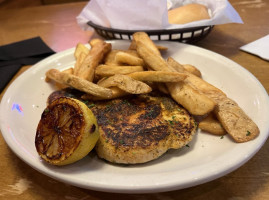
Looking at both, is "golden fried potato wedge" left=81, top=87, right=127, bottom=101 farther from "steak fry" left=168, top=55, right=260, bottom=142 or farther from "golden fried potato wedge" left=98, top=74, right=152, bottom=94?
"steak fry" left=168, top=55, right=260, bottom=142

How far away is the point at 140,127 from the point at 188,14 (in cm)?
137

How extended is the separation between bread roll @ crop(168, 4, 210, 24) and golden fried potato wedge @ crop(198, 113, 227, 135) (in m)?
1.10

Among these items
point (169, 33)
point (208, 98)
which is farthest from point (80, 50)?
point (208, 98)

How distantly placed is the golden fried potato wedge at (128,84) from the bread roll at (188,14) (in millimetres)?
989

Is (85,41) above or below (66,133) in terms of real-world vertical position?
below

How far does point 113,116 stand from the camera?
Answer: 53.7 inches

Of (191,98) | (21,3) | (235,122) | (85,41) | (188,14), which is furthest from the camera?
(21,3)

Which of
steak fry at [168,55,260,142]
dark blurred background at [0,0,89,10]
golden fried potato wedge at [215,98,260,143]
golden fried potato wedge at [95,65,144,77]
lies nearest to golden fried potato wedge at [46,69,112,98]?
golden fried potato wedge at [95,65,144,77]

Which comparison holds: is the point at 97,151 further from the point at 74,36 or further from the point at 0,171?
the point at 74,36

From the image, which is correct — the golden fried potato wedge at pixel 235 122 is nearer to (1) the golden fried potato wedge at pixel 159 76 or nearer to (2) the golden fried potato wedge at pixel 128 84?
(1) the golden fried potato wedge at pixel 159 76

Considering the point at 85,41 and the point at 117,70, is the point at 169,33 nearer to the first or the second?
the point at 117,70

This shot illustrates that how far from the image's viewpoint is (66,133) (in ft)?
3.64

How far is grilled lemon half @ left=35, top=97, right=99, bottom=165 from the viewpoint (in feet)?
3.53

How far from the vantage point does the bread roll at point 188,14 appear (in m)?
2.21
